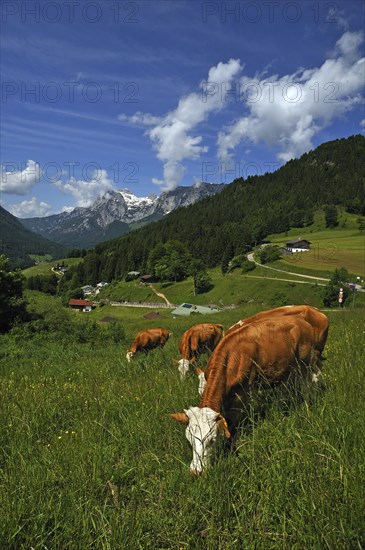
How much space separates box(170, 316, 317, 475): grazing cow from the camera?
3550mm

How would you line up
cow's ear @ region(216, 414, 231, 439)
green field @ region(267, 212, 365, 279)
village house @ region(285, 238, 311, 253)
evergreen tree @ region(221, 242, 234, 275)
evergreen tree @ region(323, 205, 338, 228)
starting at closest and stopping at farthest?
cow's ear @ region(216, 414, 231, 439) → green field @ region(267, 212, 365, 279) → village house @ region(285, 238, 311, 253) → evergreen tree @ region(221, 242, 234, 275) → evergreen tree @ region(323, 205, 338, 228)

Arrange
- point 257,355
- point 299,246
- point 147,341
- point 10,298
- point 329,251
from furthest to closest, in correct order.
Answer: point 299,246 → point 329,251 → point 10,298 → point 147,341 → point 257,355

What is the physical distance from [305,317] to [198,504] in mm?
4302

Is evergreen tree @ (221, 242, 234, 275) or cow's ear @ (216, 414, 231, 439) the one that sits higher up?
cow's ear @ (216, 414, 231, 439)

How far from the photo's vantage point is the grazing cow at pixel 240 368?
11.6ft

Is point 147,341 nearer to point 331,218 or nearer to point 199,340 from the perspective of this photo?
point 199,340

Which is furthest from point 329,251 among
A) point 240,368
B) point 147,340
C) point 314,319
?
point 240,368

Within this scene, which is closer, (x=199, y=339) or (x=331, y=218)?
(x=199, y=339)

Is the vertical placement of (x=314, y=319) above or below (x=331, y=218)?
below

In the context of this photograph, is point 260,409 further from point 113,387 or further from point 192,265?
point 192,265

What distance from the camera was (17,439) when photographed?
4219mm

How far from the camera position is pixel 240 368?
15.3 feet

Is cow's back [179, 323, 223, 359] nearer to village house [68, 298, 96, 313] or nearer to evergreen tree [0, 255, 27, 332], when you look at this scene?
evergreen tree [0, 255, 27, 332]

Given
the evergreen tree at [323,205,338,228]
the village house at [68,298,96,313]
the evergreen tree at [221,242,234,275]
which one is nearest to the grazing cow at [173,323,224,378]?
the village house at [68,298,96,313]
